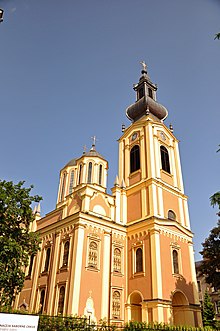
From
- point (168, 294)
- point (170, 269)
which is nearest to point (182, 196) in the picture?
point (170, 269)

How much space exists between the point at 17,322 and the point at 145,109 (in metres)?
30.0

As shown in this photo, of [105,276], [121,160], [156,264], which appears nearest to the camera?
[156,264]

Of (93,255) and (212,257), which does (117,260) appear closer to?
(93,255)

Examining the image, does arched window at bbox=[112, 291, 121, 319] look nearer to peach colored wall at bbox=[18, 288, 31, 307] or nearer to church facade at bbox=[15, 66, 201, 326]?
church facade at bbox=[15, 66, 201, 326]

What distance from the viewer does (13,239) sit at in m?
19.9

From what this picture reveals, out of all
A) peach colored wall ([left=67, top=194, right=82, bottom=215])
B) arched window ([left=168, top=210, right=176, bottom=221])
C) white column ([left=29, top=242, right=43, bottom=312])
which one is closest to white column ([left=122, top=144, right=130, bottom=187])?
arched window ([left=168, top=210, right=176, bottom=221])

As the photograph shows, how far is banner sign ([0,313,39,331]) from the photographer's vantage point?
319 inches

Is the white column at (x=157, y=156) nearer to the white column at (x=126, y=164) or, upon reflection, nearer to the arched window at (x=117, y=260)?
the white column at (x=126, y=164)

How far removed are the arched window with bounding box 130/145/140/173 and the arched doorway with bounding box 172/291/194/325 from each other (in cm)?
1295

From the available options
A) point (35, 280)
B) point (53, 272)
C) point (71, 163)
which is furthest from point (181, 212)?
point (35, 280)

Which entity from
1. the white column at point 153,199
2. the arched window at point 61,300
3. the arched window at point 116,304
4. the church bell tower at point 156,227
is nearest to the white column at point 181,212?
the church bell tower at point 156,227

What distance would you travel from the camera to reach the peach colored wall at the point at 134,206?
2791cm

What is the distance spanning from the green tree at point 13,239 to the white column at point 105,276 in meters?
6.14

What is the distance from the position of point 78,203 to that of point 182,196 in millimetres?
11277
